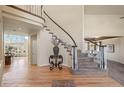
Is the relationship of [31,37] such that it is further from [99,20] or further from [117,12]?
[117,12]

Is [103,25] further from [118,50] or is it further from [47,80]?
[47,80]

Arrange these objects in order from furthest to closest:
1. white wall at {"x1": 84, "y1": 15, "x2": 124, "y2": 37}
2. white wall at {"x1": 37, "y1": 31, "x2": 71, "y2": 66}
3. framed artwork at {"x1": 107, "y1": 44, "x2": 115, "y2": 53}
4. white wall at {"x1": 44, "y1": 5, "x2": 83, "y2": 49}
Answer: framed artwork at {"x1": 107, "y1": 44, "x2": 115, "y2": 53}
white wall at {"x1": 84, "y1": 15, "x2": 124, "y2": 37}
white wall at {"x1": 44, "y1": 5, "x2": 83, "y2": 49}
white wall at {"x1": 37, "y1": 31, "x2": 71, "y2": 66}

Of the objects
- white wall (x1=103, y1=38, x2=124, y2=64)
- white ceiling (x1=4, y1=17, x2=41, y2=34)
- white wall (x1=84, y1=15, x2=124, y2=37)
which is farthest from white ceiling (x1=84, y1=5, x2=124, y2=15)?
white ceiling (x1=4, y1=17, x2=41, y2=34)

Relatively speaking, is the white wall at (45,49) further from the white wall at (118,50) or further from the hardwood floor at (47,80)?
the white wall at (118,50)

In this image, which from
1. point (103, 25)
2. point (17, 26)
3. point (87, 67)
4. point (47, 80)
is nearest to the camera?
point (47, 80)

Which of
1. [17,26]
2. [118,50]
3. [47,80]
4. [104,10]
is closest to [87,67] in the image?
[47,80]

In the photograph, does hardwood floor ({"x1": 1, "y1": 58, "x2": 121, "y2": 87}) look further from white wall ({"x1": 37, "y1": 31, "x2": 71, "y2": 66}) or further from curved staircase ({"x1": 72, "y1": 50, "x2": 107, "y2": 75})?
white wall ({"x1": 37, "y1": 31, "x2": 71, "y2": 66})

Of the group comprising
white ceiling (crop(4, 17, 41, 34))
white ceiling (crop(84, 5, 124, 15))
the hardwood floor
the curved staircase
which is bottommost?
the hardwood floor

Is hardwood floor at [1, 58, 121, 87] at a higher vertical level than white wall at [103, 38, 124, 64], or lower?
lower

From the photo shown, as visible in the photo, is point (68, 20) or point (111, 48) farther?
point (111, 48)

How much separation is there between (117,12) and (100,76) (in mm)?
5638

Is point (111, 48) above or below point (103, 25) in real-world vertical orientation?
below

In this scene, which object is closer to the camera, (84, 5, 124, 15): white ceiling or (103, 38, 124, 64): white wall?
(84, 5, 124, 15): white ceiling
